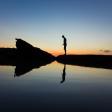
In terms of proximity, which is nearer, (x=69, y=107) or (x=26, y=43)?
(x=69, y=107)

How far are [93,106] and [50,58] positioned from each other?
184ft

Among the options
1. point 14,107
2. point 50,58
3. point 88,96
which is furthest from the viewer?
point 50,58

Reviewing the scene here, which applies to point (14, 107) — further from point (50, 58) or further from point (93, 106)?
point (50, 58)

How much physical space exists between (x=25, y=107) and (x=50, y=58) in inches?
2233

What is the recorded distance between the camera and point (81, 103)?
10.1m

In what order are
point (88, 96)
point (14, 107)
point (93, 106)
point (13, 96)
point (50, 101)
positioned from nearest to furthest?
1. point (14, 107)
2. point (93, 106)
3. point (50, 101)
4. point (13, 96)
5. point (88, 96)

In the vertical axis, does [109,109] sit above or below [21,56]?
below

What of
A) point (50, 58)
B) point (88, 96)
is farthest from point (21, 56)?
point (88, 96)

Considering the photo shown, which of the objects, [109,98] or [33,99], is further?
[109,98]

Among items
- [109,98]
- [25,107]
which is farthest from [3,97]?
[109,98]

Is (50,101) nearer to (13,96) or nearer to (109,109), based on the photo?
(13,96)

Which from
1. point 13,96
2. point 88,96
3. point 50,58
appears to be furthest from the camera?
point 50,58

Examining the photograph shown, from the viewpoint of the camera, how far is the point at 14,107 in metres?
8.89

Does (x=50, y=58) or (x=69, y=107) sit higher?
(x=50, y=58)
